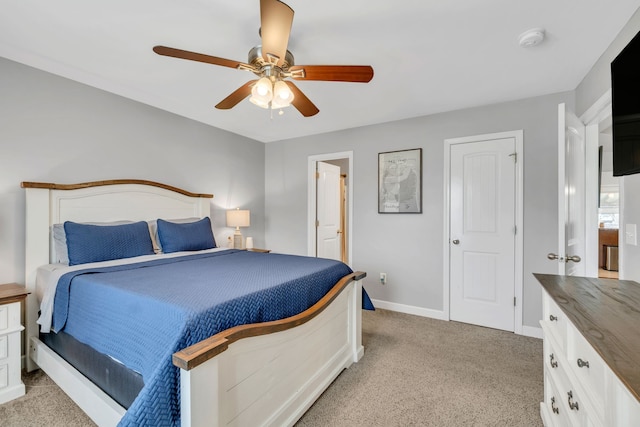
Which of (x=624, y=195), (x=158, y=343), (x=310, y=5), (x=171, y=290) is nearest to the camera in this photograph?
(x=158, y=343)

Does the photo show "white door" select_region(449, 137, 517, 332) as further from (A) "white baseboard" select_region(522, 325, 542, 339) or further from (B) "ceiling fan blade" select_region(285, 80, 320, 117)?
(B) "ceiling fan blade" select_region(285, 80, 320, 117)

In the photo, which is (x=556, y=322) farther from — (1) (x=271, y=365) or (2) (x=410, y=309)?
(2) (x=410, y=309)

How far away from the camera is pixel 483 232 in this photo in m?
3.09

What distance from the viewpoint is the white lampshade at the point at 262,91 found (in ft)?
5.66

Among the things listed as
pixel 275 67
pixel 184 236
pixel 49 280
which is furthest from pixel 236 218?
pixel 275 67

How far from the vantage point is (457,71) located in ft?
7.79

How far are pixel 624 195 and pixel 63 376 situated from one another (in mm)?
3648

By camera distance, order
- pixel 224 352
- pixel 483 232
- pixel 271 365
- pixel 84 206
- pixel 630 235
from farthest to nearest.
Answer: pixel 483 232
pixel 84 206
pixel 630 235
pixel 271 365
pixel 224 352

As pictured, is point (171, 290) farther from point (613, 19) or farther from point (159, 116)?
point (613, 19)

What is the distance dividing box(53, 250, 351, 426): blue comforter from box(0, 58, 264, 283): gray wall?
106cm

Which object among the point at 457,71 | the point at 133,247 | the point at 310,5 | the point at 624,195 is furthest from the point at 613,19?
the point at 133,247

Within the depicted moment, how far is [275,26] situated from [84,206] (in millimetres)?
2376

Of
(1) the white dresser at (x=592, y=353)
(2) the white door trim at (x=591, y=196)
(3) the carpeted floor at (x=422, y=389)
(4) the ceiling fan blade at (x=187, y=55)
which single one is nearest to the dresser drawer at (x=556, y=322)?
(1) the white dresser at (x=592, y=353)

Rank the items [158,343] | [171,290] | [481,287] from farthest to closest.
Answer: [481,287]
[171,290]
[158,343]
